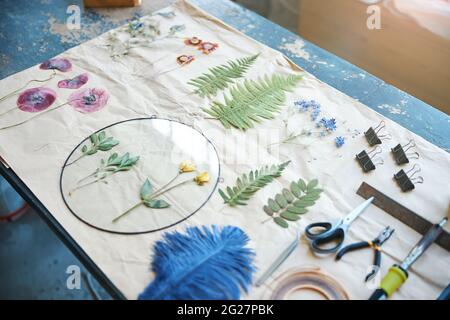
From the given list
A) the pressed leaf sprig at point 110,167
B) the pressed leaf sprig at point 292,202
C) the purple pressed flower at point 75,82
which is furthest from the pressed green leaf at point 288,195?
the purple pressed flower at point 75,82

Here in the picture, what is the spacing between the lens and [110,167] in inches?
33.8

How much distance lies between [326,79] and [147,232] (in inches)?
24.9

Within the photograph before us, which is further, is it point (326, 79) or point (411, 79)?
point (411, 79)

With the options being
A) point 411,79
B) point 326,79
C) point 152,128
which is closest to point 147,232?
point 152,128

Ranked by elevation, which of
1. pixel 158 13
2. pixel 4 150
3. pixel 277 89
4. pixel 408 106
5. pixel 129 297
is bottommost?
pixel 4 150

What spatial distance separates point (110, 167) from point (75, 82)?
33 centimetres

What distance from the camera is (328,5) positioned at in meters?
1.75

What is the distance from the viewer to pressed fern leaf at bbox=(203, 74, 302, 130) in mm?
969

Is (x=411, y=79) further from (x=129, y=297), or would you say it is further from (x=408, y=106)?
(x=129, y=297)

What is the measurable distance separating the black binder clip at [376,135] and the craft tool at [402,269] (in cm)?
23

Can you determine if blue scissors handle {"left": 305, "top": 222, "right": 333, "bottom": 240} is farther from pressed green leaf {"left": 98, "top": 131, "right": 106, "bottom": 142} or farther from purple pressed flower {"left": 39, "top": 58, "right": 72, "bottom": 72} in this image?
purple pressed flower {"left": 39, "top": 58, "right": 72, "bottom": 72}

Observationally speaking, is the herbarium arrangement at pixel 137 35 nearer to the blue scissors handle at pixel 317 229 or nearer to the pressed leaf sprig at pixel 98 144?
the pressed leaf sprig at pixel 98 144

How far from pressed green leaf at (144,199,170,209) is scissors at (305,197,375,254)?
0.90ft

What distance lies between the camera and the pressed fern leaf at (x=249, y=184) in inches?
32.0
